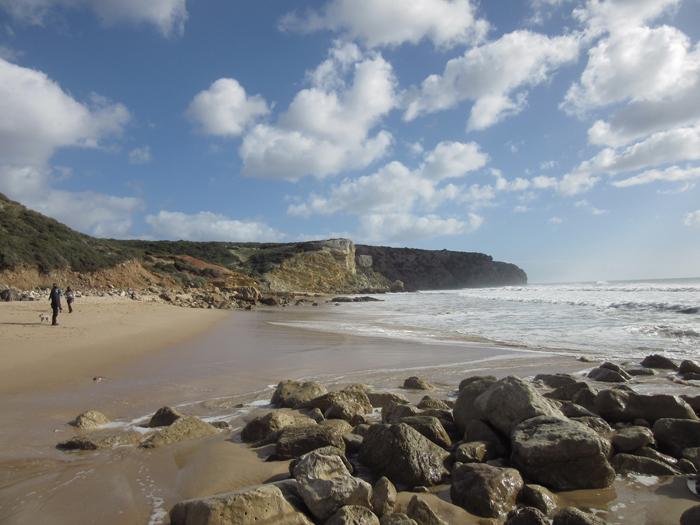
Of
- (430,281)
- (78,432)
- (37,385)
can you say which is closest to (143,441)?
(78,432)

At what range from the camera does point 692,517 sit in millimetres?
2219

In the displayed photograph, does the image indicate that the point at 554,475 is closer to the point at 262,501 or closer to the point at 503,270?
the point at 262,501

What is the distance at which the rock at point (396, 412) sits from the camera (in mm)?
3854

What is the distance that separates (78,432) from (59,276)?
2321 cm

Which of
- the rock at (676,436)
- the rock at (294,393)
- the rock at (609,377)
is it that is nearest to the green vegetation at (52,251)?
the rock at (294,393)

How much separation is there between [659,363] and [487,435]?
19.0ft

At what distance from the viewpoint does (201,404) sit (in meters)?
4.94

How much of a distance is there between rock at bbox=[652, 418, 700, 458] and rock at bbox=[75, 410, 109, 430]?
217 inches

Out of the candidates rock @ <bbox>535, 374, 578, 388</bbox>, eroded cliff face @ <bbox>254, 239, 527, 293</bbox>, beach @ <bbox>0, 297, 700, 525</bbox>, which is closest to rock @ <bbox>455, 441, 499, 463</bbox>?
beach @ <bbox>0, 297, 700, 525</bbox>

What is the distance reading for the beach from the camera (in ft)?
8.56

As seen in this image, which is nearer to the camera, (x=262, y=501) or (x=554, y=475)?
(x=262, y=501)

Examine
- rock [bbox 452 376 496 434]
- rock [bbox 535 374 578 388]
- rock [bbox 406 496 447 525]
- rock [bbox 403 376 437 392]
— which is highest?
rock [bbox 452 376 496 434]

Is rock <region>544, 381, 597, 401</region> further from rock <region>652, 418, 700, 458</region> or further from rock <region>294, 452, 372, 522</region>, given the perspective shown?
rock <region>294, 452, 372, 522</region>

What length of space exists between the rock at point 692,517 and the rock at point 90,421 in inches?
196
